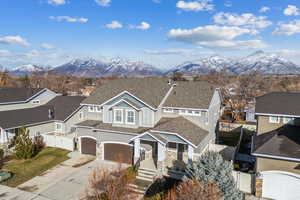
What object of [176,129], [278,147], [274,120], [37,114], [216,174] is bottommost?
[216,174]

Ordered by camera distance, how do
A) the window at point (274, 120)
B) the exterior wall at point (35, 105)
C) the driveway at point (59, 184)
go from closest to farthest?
the driveway at point (59, 184)
the window at point (274, 120)
the exterior wall at point (35, 105)

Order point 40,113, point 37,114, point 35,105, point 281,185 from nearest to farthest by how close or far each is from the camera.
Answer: point 281,185 < point 37,114 < point 40,113 < point 35,105

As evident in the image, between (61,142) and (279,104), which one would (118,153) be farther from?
(279,104)

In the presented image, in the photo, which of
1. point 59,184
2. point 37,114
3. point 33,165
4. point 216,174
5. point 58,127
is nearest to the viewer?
point 216,174

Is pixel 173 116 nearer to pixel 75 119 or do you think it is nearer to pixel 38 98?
pixel 75 119

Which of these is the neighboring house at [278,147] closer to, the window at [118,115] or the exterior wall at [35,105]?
the window at [118,115]

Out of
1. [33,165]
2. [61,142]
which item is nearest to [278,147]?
[33,165]

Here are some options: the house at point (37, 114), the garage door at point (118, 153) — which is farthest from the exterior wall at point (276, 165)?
the house at point (37, 114)
